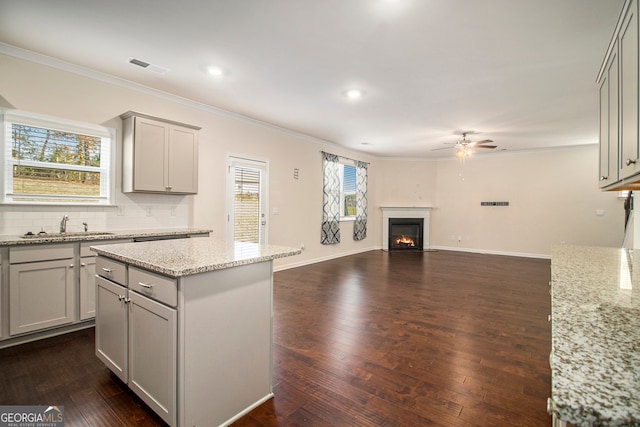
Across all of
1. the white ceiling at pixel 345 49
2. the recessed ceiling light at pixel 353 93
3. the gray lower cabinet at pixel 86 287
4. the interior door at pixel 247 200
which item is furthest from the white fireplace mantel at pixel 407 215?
the gray lower cabinet at pixel 86 287

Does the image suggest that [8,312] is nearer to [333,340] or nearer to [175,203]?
[175,203]

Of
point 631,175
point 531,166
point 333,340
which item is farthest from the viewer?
point 531,166

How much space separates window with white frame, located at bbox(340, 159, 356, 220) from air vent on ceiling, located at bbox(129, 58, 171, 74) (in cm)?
469

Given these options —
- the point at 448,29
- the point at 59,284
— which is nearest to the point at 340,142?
the point at 448,29

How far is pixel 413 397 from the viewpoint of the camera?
1998 mm

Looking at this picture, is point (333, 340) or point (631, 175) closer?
point (631, 175)

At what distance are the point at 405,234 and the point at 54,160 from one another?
7975mm

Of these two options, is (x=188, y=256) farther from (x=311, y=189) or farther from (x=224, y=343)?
(x=311, y=189)

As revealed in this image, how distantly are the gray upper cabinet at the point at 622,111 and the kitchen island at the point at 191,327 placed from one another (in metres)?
1.88

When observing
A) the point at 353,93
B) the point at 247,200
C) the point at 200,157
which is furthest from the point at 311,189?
the point at 353,93

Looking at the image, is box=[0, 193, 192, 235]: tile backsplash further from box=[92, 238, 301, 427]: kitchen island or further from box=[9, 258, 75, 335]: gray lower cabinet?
box=[92, 238, 301, 427]: kitchen island

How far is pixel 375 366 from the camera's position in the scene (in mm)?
2373

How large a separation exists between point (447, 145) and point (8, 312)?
24.6ft

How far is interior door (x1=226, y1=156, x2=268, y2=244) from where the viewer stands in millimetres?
4973
